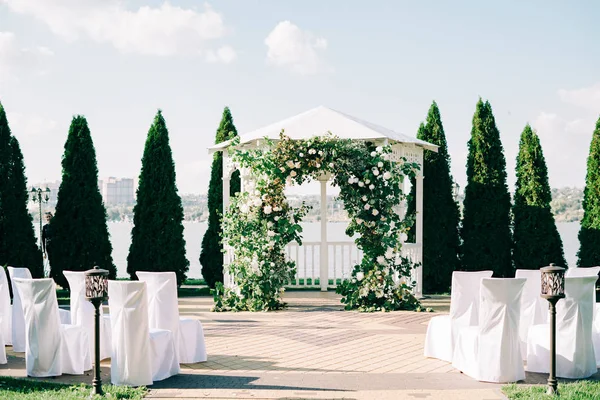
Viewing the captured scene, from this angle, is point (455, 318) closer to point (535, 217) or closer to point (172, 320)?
point (172, 320)

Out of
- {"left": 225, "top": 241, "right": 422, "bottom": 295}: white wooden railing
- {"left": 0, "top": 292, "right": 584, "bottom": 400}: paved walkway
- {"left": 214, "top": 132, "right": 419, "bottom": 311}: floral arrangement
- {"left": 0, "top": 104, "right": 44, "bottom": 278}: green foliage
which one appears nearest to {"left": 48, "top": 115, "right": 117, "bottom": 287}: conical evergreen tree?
Result: {"left": 0, "top": 104, "right": 44, "bottom": 278}: green foliage

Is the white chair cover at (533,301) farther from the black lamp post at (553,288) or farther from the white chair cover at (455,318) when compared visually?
the black lamp post at (553,288)

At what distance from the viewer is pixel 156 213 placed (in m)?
13.1

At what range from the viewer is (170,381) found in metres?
5.88

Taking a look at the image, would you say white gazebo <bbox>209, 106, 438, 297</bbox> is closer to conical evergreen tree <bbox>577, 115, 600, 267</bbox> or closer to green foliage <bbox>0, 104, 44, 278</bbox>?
conical evergreen tree <bbox>577, 115, 600, 267</bbox>

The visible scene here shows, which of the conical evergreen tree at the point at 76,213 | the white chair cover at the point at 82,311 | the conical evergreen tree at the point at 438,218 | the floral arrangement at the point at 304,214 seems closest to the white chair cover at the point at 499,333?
the white chair cover at the point at 82,311

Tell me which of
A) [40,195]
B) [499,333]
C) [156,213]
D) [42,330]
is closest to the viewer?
→ [499,333]

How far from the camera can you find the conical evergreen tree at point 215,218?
13656 mm

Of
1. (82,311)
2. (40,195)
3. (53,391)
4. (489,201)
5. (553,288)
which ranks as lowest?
(53,391)

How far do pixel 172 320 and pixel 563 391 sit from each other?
12.0ft

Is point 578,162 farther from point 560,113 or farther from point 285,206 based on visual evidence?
point 285,206

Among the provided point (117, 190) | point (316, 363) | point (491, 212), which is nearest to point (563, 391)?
point (316, 363)

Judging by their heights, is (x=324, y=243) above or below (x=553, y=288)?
above

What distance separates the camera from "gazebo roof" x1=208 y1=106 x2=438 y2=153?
10.4m
